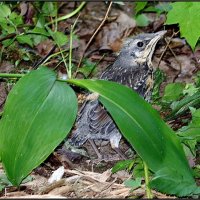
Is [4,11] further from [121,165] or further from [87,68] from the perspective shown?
[121,165]

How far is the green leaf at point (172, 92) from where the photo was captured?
614 cm

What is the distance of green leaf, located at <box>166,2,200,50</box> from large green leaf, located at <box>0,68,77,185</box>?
1650 mm

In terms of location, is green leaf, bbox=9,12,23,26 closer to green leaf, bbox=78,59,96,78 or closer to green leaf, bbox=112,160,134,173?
green leaf, bbox=78,59,96,78

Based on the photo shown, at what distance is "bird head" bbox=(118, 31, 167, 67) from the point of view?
601 centimetres

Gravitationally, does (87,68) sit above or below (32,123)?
below

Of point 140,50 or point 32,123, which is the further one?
point 140,50

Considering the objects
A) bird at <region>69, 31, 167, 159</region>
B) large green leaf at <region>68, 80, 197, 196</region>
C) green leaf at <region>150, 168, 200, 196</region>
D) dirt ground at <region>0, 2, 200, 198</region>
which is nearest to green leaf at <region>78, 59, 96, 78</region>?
dirt ground at <region>0, 2, 200, 198</region>

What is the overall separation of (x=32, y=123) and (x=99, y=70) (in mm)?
2475

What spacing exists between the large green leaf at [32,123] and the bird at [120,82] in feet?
3.29

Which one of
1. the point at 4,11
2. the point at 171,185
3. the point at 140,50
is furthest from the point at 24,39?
the point at 171,185

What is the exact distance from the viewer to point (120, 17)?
7.85m

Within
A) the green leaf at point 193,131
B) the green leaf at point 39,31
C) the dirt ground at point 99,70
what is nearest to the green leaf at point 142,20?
the dirt ground at point 99,70

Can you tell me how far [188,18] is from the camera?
19.2 feet

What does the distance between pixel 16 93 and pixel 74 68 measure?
7.11 ft
